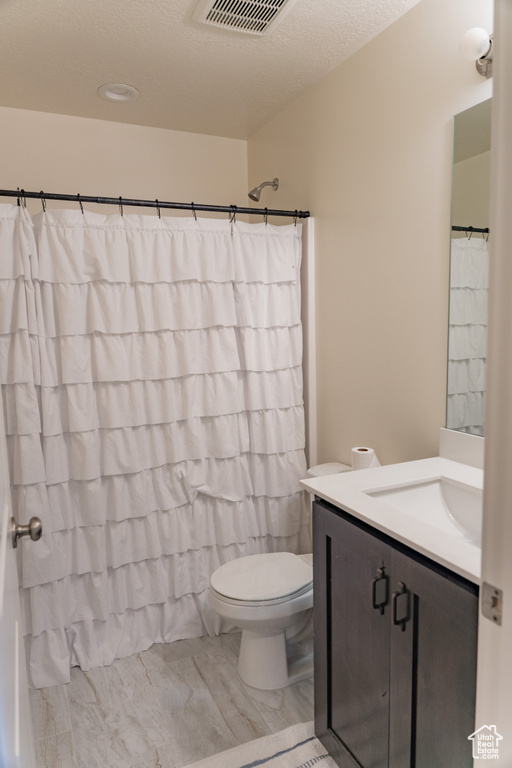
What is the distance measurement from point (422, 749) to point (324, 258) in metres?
1.92

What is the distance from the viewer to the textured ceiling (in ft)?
5.98

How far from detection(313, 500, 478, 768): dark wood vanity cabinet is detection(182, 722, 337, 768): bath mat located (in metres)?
0.06

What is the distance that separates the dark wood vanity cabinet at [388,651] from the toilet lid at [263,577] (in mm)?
337

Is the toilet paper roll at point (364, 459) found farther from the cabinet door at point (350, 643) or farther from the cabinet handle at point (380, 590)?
the cabinet handle at point (380, 590)

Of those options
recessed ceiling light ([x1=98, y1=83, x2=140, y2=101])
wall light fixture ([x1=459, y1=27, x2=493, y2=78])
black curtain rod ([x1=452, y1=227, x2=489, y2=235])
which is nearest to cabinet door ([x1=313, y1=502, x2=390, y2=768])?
black curtain rod ([x1=452, y1=227, x2=489, y2=235])

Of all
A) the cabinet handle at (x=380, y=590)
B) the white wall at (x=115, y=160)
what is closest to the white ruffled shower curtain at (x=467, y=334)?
the cabinet handle at (x=380, y=590)

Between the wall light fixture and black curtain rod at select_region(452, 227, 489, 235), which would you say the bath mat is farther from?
the wall light fixture

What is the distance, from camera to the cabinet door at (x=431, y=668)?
1.07 meters

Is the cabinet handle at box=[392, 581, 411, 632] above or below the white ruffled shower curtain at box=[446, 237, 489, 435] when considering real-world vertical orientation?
below

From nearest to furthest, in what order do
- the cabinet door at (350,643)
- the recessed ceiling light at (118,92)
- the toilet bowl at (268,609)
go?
the cabinet door at (350,643)
the toilet bowl at (268,609)
the recessed ceiling light at (118,92)

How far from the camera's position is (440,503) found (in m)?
1.61

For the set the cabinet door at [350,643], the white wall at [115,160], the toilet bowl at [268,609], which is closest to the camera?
the cabinet door at [350,643]

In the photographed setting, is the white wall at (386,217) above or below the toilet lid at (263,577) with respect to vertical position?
above

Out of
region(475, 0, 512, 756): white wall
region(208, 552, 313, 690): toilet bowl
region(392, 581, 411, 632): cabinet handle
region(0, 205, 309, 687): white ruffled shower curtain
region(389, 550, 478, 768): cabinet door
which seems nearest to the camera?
region(475, 0, 512, 756): white wall
